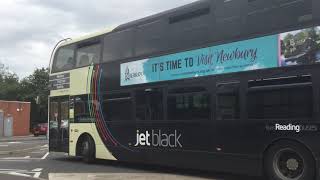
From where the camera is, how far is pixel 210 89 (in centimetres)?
1320

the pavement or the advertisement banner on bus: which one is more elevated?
the advertisement banner on bus

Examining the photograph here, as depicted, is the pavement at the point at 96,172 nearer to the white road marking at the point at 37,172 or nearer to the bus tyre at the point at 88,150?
the white road marking at the point at 37,172

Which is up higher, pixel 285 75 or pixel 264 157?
pixel 285 75

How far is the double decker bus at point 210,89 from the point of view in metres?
11.2

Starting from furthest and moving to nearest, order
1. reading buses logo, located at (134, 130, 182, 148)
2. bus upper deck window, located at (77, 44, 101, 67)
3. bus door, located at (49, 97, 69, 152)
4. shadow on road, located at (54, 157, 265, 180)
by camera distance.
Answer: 1. bus door, located at (49, 97, 69, 152)
2. bus upper deck window, located at (77, 44, 101, 67)
3. reading buses logo, located at (134, 130, 182, 148)
4. shadow on road, located at (54, 157, 265, 180)

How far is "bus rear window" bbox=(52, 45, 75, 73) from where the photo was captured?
19391 mm

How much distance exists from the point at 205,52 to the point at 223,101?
54.6 inches

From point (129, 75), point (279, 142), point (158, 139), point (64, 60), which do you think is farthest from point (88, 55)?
point (279, 142)

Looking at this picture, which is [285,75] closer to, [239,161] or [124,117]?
[239,161]

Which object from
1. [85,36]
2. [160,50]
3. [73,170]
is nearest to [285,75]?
[160,50]

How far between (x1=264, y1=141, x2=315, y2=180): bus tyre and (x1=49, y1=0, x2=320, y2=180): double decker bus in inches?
0.8

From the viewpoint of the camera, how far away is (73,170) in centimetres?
1620

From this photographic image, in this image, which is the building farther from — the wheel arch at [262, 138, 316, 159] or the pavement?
the wheel arch at [262, 138, 316, 159]

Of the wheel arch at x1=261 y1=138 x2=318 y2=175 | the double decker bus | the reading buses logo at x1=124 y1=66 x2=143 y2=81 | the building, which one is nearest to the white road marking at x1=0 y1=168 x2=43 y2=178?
the double decker bus
